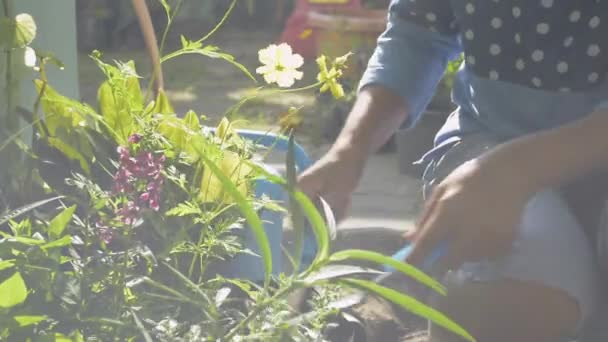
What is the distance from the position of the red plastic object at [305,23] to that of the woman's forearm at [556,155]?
13.3ft

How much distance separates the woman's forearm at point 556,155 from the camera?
3.47ft

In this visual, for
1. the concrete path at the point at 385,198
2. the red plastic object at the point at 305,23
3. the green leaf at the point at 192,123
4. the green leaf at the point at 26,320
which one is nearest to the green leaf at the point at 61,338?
the green leaf at the point at 26,320

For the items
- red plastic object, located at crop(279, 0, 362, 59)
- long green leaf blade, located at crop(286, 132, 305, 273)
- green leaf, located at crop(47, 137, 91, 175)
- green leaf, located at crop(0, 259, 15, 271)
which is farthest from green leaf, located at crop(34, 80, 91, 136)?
red plastic object, located at crop(279, 0, 362, 59)

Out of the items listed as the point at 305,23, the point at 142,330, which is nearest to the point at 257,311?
the point at 142,330

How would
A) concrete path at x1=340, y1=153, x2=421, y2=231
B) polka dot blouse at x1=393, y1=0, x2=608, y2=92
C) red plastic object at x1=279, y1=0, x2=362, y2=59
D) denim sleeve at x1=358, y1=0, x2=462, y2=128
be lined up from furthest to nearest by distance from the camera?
red plastic object at x1=279, y1=0, x2=362, y2=59 < concrete path at x1=340, y1=153, x2=421, y2=231 < denim sleeve at x1=358, y1=0, x2=462, y2=128 < polka dot blouse at x1=393, y1=0, x2=608, y2=92

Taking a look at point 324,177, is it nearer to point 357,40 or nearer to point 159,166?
point 159,166

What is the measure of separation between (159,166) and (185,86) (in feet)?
12.7

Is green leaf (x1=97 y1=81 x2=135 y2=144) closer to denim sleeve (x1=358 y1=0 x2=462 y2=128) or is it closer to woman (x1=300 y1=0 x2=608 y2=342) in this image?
woman (x1=300 y1=0 x2=608 y2=342)

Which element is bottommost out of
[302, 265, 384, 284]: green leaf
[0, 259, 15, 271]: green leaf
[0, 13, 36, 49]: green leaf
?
[0, 259, 15, 271]: green leaf

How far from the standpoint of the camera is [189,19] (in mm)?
6711

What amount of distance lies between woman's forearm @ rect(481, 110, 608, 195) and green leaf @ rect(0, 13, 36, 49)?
0.43 meters

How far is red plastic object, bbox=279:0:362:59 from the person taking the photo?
207 inches

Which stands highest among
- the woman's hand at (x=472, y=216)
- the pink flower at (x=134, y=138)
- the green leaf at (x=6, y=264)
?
the pink flower at (x=134, y=138)

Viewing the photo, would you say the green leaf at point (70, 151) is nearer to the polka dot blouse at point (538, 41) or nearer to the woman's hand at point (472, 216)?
the woman's hand at point (472, 216)
